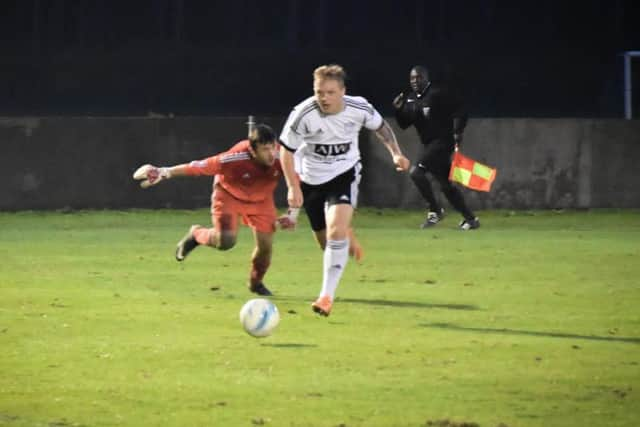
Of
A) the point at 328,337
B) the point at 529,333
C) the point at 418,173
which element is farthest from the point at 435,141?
the point at 328,337

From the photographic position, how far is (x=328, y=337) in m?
12.8

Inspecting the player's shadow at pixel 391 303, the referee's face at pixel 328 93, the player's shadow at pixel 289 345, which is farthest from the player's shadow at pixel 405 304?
the player's shadow at pixel 289 345

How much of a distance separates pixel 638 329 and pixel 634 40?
1900 centimetres

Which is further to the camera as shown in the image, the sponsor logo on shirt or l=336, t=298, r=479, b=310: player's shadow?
l=336, t=298, r=479, b=310: player's shadow

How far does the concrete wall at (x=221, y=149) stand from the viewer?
2564 cm

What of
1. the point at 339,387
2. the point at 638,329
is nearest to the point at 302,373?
Answer: the point at 339,387

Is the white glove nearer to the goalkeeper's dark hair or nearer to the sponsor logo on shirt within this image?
the goalkeeper's dark hair

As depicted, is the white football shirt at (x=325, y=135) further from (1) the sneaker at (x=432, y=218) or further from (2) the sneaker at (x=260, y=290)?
(1) the sneaker at (x=432, y=218)

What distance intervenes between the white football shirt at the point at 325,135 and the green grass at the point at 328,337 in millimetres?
1226

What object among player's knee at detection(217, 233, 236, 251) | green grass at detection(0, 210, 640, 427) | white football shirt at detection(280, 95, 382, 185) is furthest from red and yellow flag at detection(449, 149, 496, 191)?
white football shirt at detection(280, 95, 382, 185)

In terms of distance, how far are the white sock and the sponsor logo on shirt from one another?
905mm

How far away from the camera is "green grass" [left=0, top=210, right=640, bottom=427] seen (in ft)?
32.7

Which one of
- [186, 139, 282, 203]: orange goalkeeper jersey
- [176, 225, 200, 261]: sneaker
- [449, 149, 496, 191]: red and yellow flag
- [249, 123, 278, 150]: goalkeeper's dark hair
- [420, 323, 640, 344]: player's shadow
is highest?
[249, 123, 278, 150]: goalkeeper's dark hair

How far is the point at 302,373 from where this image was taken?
36.6 feet
